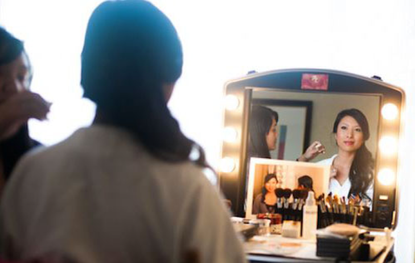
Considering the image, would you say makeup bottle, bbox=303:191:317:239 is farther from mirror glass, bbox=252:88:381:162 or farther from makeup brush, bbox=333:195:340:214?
mirror glass, bbox=252:88:381:162

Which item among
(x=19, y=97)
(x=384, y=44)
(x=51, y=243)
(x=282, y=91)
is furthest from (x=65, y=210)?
(x=384, y=44)

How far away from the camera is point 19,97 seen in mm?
1056

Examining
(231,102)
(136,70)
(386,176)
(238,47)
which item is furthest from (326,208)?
(136,70)

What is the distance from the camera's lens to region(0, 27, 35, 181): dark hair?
1098 millimetres

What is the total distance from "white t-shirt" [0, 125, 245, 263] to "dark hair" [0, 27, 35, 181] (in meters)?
0.41

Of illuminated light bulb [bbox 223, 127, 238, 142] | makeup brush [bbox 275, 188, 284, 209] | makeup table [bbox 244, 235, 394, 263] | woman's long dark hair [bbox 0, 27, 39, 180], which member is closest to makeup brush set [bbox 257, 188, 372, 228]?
makeup brush [bbox 275, 188, 284, 209]

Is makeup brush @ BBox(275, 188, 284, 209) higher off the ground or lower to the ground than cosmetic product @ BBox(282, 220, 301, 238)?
higher

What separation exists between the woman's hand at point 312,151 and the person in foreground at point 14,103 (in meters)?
1.00

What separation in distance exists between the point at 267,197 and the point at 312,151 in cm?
21

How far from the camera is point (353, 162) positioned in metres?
1.95

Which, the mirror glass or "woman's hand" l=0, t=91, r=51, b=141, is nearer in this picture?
"woman's hand" l=0, t=91, r=51, b=141

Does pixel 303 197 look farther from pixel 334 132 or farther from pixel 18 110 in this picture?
pixel 18 110

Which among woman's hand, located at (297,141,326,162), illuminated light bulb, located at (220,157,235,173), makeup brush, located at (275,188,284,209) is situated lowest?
makeup brush, located at (275,188,284,209)

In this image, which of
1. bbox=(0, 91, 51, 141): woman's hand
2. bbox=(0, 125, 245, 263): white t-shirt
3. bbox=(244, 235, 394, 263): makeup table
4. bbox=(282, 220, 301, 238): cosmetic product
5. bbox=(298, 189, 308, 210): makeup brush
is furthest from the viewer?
bbox=(298, 189, 308, 210): makeup brush
